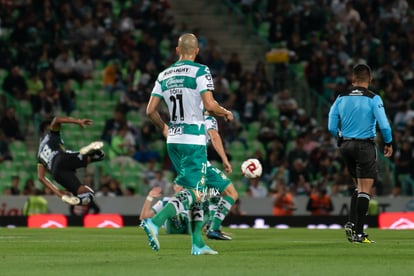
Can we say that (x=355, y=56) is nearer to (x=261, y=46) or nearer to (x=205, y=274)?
(x=261, y=46)

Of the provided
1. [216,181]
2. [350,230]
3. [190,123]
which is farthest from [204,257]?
[350,230]

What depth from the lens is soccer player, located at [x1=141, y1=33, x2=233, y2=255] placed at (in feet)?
43.1

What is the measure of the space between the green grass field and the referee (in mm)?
532

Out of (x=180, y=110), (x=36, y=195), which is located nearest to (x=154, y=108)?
(x=180, y=110)

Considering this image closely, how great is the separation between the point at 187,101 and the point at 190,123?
25cm

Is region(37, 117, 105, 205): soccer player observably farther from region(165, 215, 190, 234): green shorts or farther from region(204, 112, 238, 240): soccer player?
region(204, 112, 238, 240): soccer player

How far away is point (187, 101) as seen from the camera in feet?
43.5

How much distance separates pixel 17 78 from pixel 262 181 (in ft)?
22.3

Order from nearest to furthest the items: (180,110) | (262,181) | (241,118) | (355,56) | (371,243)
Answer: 1. (180,110)
2. (371,243)
3. (262,181)
4. (241,118)
5. (355,56)

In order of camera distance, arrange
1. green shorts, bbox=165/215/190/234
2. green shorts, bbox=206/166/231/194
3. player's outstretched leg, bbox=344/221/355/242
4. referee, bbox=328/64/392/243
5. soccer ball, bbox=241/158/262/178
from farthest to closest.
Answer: green shorts, bbox=165/215/190/234 → soccer ball, bbox=241/158/262/178 → green shorts, bbox=206/166/231/194 → player's outstretched leg, bbox=344/221/355/242 → referee, bbox=328/64/392/243

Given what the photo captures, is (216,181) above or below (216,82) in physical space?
below

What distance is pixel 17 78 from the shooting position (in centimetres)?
3053

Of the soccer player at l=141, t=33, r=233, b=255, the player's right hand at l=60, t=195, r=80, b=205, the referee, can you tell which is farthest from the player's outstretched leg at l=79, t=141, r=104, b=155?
the soccer player at l=141, t=33, r=233, b=255

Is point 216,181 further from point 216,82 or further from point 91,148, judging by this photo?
point 216,82
